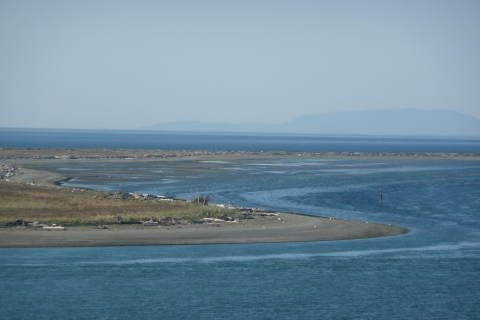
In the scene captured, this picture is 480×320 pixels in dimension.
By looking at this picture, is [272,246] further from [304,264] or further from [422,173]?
[422,173]

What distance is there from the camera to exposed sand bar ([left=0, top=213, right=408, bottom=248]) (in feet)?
→ 134

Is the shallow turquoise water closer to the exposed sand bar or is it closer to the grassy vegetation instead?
the exposed sand bar

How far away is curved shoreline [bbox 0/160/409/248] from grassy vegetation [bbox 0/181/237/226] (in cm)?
230

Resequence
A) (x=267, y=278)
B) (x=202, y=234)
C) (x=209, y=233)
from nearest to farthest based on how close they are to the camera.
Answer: (x=267, y=278) → (x=202, y=234) → (x=209, y=233)

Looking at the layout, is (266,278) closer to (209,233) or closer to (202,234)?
(202,234)

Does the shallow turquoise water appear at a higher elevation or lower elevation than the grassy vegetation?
lower

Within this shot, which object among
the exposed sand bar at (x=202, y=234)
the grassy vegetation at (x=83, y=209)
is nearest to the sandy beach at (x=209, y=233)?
the exposed sand bar at (x=202, y=234)

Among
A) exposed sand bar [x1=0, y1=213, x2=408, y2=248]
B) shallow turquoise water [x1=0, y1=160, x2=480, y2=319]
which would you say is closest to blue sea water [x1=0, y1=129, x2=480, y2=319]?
shallow turquoise water [x1=0, y1=160, x2=480, y2=319]

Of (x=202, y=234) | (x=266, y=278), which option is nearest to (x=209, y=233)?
(x=202, y=234)

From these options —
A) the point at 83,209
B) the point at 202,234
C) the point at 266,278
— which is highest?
the point at 83,209

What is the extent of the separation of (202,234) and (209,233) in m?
0.56

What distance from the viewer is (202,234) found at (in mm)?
43906

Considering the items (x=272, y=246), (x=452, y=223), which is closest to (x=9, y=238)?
(x=272, y=246)

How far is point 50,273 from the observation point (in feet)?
111
